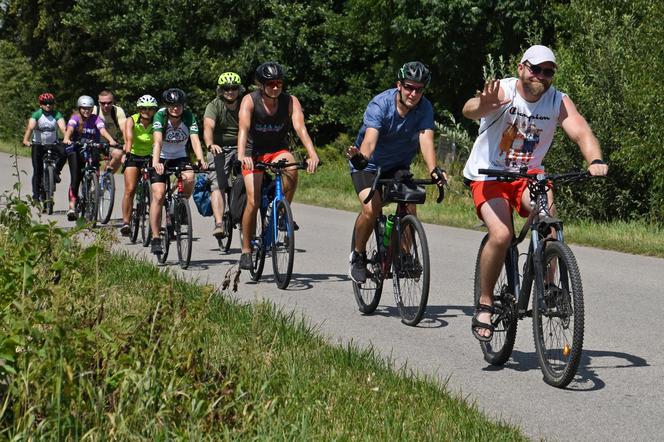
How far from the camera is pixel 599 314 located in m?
9.04

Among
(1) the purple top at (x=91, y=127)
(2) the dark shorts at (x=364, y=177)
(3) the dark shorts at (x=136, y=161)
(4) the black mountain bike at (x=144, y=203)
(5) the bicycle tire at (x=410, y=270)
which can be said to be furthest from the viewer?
(1) the purple top at (x=91, y=127)

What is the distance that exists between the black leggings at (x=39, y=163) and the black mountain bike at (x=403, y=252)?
33.0 ft

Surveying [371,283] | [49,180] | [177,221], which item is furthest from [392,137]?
[49,180]

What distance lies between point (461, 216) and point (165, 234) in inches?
248

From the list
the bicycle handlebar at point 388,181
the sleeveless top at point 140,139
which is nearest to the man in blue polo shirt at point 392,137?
the bicycle handlebar at point 388,181

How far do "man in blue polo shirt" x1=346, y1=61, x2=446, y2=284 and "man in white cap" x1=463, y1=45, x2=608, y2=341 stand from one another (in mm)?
1235

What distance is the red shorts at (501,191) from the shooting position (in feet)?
22.7

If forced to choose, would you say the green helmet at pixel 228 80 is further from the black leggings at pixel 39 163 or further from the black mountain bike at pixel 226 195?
the black leggings at pixel 39 163

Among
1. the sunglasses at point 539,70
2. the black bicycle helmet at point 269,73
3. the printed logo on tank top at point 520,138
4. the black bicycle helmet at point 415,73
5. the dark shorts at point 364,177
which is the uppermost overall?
the sunglasses at point 539,70

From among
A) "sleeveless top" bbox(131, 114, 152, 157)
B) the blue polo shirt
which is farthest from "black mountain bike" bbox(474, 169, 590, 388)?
"sleeveless top" bbox(131, 114, 152, 157)

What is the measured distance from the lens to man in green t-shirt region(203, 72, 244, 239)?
499 inches

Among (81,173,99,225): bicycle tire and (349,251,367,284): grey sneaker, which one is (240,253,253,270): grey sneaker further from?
(81,173,99,225): bicycle tire

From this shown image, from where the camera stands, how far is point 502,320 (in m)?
7.04

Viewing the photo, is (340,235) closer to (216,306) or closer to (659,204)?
Result: (659,204)
